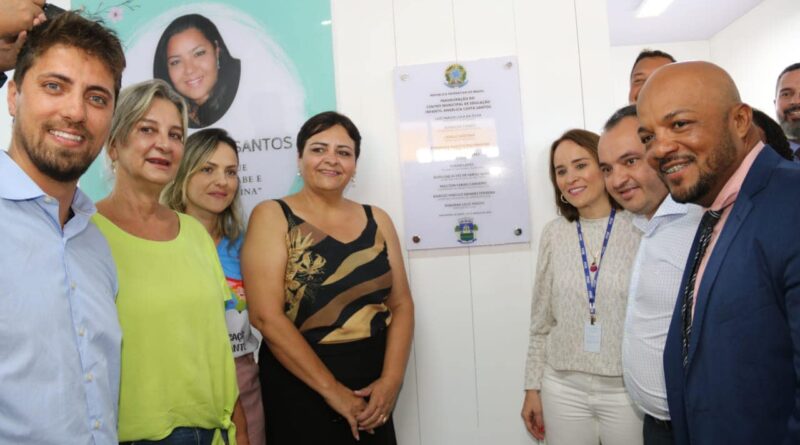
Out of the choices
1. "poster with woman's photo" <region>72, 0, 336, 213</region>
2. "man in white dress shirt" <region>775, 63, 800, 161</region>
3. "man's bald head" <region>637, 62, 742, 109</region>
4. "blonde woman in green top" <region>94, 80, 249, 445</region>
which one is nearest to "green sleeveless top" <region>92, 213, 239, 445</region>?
"blonde woman in green top" <region>94, 80, 249, 445</region>

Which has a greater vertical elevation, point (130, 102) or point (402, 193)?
point (130, 102)

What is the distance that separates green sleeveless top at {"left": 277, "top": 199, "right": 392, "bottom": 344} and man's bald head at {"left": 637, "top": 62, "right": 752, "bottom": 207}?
3.33 feet

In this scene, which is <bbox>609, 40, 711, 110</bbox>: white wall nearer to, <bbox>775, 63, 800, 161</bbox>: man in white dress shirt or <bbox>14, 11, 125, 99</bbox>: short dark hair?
<bbox>775, 63, 800, 161</bbox>: man in white dress shirt

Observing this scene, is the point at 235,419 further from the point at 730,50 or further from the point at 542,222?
the point at 730,50

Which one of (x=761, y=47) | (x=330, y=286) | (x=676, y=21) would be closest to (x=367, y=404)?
(x=330, y=286)

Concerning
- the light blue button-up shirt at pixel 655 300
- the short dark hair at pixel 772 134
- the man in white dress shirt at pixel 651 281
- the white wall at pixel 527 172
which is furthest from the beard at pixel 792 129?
the light blue button-up shirt at pixel 655 300

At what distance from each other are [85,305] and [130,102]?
0.68 m

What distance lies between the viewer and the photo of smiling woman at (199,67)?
2.28m

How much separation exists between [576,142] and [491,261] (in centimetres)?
61

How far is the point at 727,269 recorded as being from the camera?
1.04m

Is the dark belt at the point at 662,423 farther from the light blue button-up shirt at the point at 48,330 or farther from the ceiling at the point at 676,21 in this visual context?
the ceiling at the point at 676,21

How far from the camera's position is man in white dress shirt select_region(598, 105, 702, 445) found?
1.43m

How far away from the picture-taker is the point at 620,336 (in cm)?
169

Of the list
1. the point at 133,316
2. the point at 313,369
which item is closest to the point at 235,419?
the point at 313,369
